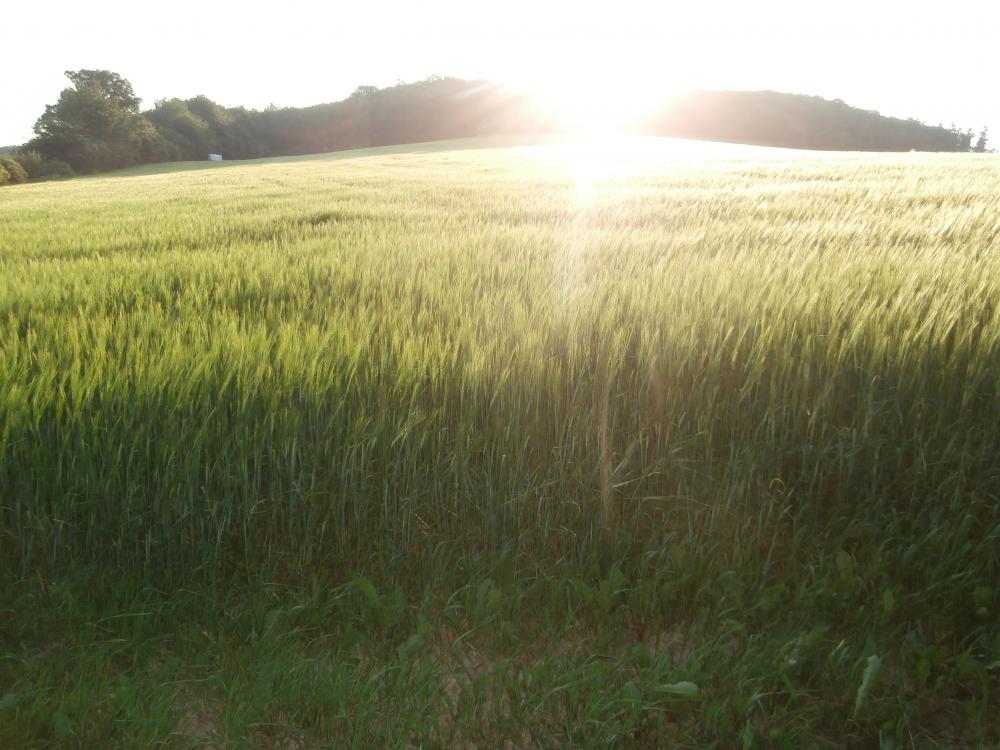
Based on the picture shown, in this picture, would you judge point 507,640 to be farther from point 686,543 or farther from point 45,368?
point 45,368

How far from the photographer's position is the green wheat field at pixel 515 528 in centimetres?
136

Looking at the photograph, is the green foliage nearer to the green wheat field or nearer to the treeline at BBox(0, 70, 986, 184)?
the treeline at BBox(0, 70, 986, 184)

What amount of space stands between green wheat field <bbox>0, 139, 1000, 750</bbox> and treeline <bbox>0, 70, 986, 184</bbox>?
44.8m

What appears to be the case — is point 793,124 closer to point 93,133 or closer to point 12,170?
point 93,133

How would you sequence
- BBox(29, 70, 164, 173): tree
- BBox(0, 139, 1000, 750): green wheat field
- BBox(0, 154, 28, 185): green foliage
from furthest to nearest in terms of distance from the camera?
BBox(29, 70, 164, 173): tree, BBox(0, 154, 28, 185): green foliage, BBox(0, 139, 1000, 750): green wheat field

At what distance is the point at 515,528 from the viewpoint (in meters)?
1.67

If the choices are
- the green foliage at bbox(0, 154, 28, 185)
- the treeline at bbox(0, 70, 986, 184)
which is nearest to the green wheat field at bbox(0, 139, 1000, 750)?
the green foliage at bbox(0, 154, 28, 185)

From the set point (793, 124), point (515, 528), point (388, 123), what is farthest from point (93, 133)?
point (515, 528)

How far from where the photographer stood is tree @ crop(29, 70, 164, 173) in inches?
1625

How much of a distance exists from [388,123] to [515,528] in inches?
2196

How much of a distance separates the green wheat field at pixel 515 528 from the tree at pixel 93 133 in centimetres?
4774

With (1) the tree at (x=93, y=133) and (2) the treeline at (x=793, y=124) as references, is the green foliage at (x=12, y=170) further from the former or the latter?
(2) the treeline at (x=793, y=124)

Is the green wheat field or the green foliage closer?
the green wheat field

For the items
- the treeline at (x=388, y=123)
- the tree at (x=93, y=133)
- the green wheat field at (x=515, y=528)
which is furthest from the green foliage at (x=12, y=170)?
the green wheat field at (x=515, y=528)
